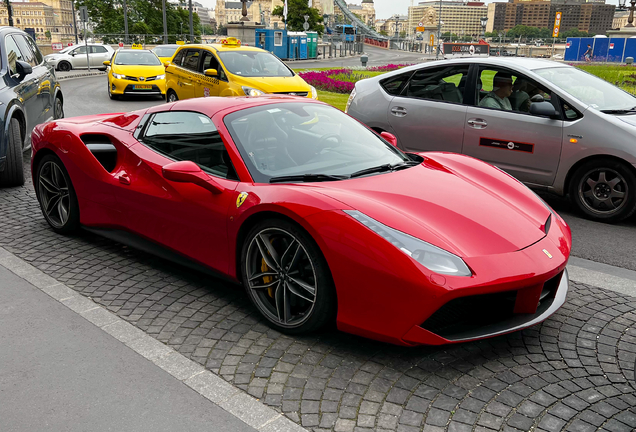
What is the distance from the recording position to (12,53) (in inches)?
325

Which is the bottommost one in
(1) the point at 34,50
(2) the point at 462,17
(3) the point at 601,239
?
(3) the point at 601,239

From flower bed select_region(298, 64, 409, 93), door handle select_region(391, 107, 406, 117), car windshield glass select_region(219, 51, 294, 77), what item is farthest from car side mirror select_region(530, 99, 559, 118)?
flower bed select_region(298, 64, 409, 93)

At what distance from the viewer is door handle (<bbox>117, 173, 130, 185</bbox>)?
455cm

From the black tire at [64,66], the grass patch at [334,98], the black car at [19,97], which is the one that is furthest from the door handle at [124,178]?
the black tire at [64,66]

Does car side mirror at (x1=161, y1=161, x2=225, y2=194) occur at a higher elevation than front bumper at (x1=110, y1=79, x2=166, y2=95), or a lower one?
higher

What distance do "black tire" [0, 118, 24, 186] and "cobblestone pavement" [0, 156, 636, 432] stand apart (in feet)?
11.1

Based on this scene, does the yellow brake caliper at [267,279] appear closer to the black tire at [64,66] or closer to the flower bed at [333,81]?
the flower bed at [333,81]

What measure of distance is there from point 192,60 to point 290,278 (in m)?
10.3

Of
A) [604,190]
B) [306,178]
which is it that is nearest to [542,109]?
[604,190]

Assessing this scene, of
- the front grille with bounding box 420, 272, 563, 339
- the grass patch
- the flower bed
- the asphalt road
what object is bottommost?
the asphalt road

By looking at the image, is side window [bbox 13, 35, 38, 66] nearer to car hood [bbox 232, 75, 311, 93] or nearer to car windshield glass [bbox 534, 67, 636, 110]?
car hood [bbox 232, 75, 311, 93]

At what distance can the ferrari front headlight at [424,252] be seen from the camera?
300 cm

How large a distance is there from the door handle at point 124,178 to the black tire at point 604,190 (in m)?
4.51

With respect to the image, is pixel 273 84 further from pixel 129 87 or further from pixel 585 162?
pixel 129 87
